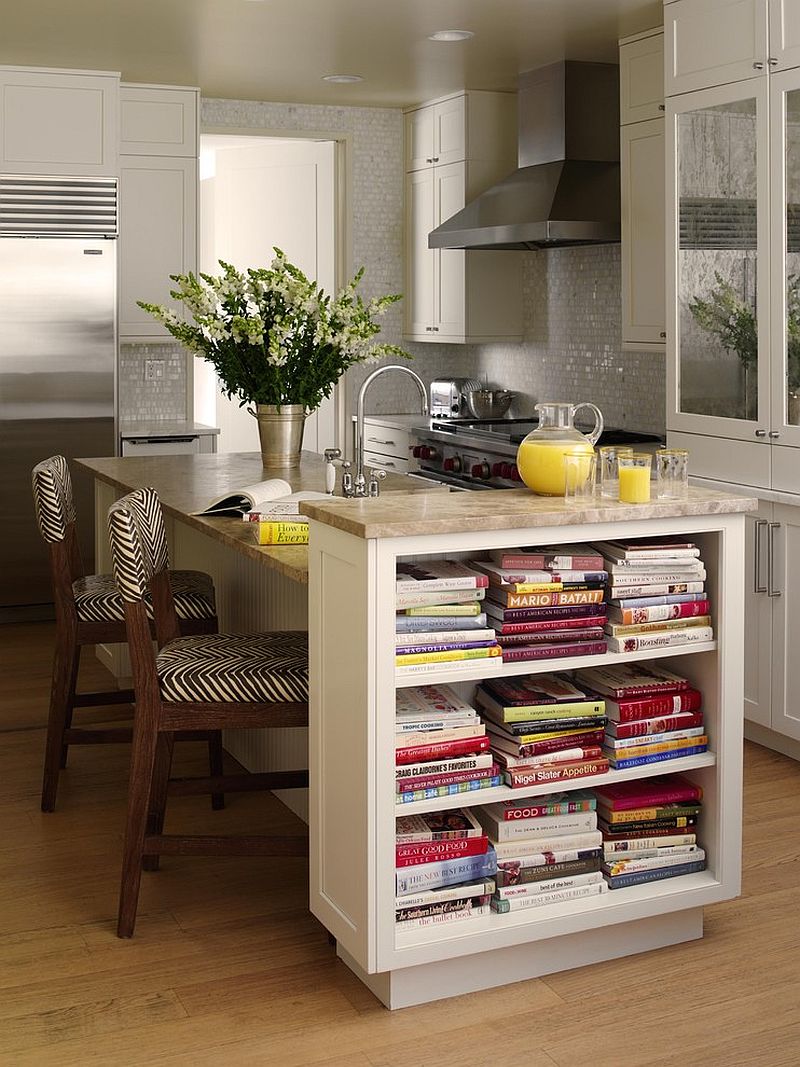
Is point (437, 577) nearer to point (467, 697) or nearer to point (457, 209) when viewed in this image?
point (467, 697)

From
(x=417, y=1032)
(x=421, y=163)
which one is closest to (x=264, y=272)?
(x=417, y=1032)

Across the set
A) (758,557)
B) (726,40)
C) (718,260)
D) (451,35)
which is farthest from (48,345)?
(758,557)

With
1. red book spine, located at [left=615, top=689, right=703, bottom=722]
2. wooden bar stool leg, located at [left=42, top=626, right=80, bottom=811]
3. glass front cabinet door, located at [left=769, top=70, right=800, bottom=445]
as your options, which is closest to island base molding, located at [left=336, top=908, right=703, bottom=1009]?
red book spine, located at [left=615, top=689, right=703, bottom=722]

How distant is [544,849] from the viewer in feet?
9.21

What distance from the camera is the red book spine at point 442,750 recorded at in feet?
8.58

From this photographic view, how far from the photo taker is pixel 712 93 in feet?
14.3

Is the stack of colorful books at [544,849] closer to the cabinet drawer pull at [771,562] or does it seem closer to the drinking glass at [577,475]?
the drinking glass at [577,475]

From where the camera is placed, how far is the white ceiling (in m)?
5.07

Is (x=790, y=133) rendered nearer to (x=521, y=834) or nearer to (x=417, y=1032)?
(x=521, y=834)

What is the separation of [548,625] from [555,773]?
32cm

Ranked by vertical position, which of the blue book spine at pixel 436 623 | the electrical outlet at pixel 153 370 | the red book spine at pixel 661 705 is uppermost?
the electrical outlet at pixel 153 370

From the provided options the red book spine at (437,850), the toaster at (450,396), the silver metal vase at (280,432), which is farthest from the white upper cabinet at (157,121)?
the red book spine at (437,850)

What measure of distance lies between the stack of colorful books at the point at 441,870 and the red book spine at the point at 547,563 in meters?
0.55

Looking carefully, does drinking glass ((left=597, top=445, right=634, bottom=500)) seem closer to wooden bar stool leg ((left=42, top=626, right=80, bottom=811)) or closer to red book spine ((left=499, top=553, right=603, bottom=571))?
red book spine ((left=499, top=553, right=603, bottom=571))
